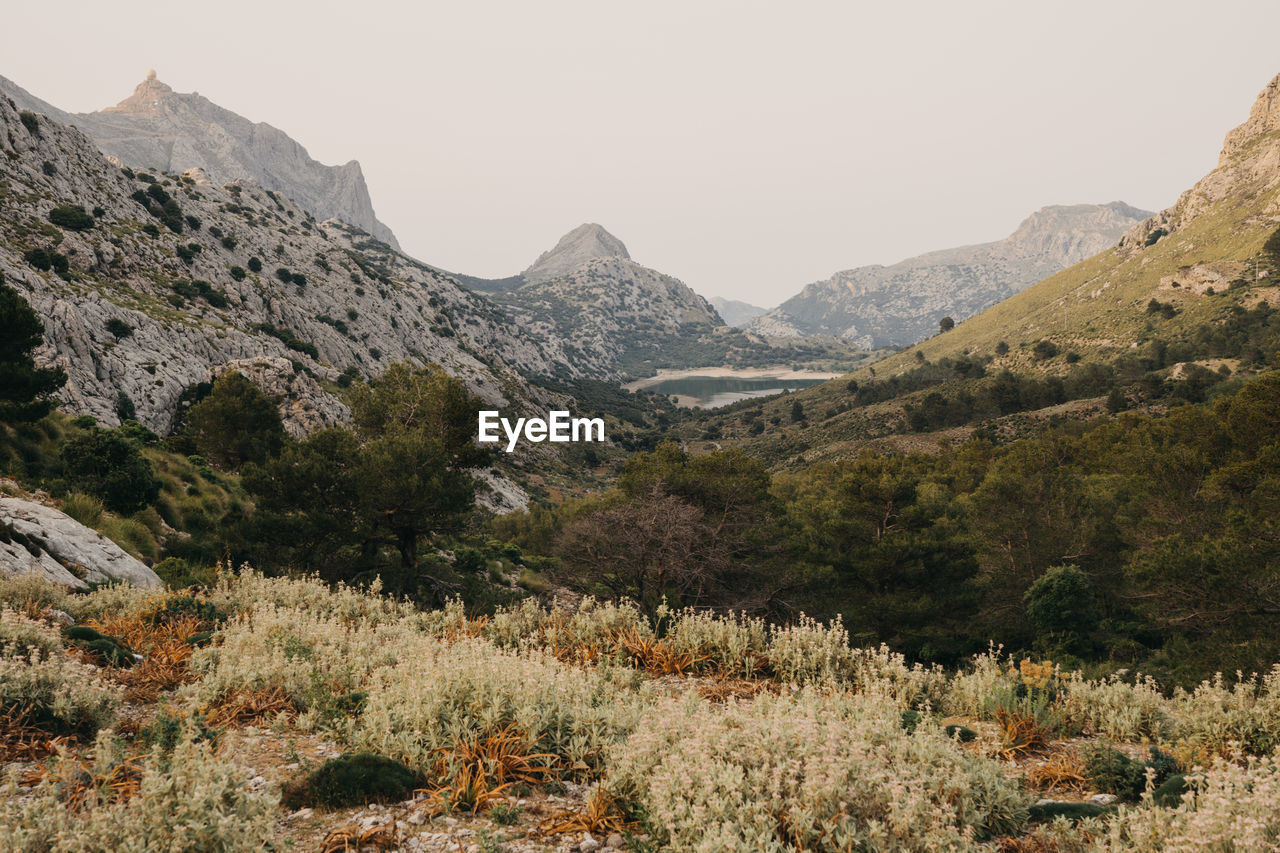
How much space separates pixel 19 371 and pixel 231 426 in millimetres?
18328

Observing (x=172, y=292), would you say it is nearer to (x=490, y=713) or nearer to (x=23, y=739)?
(x=23, y=739)

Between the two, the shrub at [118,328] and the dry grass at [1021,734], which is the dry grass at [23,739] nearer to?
the dry grass at [1021,734]

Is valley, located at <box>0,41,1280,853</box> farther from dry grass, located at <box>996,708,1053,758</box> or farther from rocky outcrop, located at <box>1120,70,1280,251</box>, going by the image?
rocky outcrop, located at <box>1120,70,1280,251</box>

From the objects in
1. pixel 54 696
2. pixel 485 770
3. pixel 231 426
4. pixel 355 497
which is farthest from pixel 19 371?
pixel 485 770

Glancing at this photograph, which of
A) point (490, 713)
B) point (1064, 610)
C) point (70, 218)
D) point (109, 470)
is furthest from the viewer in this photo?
point (70, 218)

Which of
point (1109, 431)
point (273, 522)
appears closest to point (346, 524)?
point (273, 522)

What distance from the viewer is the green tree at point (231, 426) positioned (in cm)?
3797

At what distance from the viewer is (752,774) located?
4957 millimetres

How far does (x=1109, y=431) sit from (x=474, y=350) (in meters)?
129

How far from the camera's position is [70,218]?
210 feet

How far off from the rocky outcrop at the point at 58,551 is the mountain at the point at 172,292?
33.8m

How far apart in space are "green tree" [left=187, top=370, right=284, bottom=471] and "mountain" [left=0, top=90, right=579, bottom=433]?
9.81 m

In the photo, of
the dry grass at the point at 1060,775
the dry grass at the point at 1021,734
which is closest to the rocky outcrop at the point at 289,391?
the dry grass at the point at 1021,734

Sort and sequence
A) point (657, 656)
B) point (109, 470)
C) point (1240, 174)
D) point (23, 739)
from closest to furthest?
point (23, 739), point (657, 656), point (109, 470), point (1240, 174)
